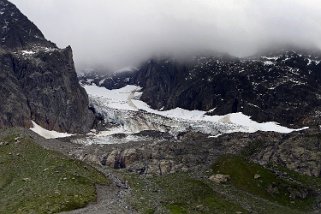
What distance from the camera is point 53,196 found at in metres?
180

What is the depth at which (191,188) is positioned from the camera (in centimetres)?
19812

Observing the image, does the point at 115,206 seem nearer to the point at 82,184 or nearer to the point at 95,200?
the point at 95,200

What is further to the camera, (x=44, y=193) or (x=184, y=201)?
(x=184, y=201)

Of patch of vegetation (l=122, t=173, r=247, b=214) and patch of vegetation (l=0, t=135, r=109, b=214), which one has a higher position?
patch of vegetation (l=0, t=135, r=109, b=214)

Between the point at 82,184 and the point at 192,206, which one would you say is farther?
the point at 82,184

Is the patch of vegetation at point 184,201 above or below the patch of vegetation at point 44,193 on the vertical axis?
below

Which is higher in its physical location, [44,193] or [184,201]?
[44,193]

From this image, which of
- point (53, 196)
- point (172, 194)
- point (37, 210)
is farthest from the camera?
point (172, 194)

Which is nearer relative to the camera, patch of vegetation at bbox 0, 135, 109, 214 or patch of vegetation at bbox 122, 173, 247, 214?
patch of vegetation at bbox 0, 135, 109, 214

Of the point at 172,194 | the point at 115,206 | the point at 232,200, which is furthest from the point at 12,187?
the point at 232,200

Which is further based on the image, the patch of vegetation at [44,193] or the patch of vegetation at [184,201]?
the patch of vegetation at [184,201]

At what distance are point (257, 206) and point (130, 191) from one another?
42.6 metres

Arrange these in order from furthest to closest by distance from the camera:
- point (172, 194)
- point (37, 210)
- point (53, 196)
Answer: point (172, 194), point (53, 196), point (37, 210)

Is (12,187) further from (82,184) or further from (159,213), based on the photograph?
(159,213)
